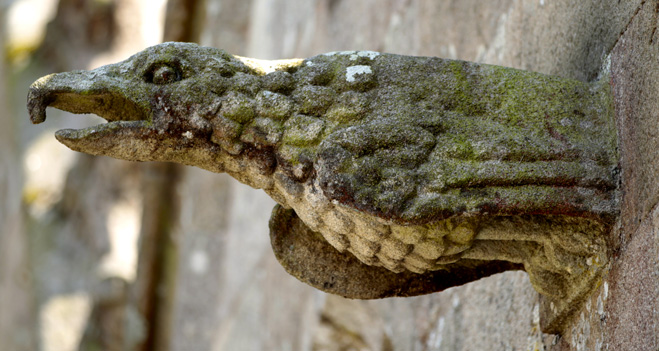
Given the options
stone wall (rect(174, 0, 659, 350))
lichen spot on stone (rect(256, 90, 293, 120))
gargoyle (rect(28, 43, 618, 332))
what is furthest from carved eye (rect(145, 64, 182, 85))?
stone wall (rect(174, 0, 659, 350))

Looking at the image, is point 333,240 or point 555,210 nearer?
point 555,210

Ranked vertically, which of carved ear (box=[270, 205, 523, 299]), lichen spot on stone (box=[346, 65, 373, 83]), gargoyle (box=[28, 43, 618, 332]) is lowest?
carved ear (box=[270, 205, 523, 299])

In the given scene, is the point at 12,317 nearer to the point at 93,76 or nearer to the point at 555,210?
the point at 93,76

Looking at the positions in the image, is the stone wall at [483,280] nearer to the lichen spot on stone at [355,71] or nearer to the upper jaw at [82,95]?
the lichen spot on stone at [355,71]

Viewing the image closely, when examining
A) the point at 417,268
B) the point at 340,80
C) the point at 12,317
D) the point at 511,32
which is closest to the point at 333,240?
the point at 417,268

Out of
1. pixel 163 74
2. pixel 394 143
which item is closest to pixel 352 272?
pixel 394 143

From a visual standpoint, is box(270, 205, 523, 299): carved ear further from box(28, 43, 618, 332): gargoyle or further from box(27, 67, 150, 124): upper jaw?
box(27, 67, 150, 124): upper jaw
